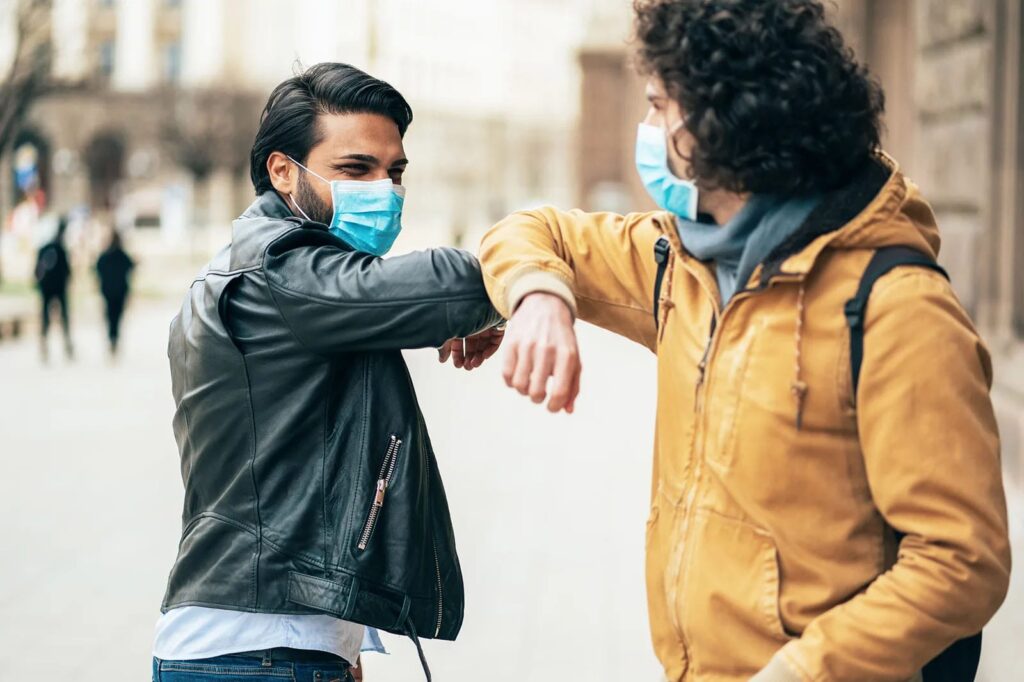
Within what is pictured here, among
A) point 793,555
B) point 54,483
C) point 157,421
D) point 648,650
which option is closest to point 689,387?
point 793,555

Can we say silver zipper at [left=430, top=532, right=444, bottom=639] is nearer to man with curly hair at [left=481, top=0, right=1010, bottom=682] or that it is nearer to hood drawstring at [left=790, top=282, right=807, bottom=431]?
man with curly hair at [left=481, top=0, right=1010, bottom=682]

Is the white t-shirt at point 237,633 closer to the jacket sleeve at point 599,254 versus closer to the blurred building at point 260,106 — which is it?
the jacket sleeve at point 599,254

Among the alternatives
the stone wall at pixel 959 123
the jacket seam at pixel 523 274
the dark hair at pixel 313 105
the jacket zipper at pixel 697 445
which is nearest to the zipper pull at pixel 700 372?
the jacket zipper at pixel 697 445

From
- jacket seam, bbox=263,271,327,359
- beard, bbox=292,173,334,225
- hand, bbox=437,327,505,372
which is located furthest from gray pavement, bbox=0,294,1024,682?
jacket seam, bbox=263,271,327,359

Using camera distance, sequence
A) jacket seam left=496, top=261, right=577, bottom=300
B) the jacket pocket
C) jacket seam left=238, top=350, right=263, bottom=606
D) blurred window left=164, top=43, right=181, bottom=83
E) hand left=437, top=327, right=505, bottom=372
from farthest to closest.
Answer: blurred window left=164, top=43, right=181, bottom=83 < hand left=437, top=327, right=505, bottom=372 < jacket seam left=238, top=350, right=263, bottom=606 < jacket seam left=496, top=261, right=577, bottom=300 < the jacket pocket

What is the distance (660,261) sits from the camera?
7.98ft

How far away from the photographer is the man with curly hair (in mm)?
1990

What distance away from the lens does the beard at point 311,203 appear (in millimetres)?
2789

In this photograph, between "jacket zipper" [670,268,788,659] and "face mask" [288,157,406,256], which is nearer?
"jacket zipper" [670,268,788,659]

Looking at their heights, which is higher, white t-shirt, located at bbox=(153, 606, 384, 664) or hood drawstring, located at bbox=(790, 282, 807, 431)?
hood drawstring, located at bbox=(790, 282, 807, 431)

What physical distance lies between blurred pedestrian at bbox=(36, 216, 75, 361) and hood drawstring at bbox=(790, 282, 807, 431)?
17226mm

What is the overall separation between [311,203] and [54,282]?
16544 mm

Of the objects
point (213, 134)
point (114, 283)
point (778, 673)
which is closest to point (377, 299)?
point (778, 673)

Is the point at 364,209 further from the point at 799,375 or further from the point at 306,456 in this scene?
the point at 799,375
